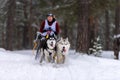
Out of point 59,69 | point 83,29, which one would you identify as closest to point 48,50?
point 59,69

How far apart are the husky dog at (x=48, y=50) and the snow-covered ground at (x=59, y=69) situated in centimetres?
36

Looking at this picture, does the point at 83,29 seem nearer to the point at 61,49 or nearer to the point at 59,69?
the point at 61,49

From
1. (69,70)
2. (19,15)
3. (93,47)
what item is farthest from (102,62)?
(19,15)

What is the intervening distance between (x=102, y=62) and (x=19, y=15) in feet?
76.1

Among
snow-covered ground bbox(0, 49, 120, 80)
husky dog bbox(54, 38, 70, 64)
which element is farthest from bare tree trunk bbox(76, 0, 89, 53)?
husky dog bbox(54, 38, 70, 64)

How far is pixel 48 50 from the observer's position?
1155cm

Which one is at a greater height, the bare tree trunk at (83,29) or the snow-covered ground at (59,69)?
the bare tree trunk at (83,29)

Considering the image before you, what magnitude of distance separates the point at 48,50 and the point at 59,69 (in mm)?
873

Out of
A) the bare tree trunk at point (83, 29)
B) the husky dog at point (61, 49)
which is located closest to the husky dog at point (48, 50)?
the husky dog at point (61, 49)

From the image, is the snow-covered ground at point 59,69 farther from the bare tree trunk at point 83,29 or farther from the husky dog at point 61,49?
the bare tree trunk at point 83,29

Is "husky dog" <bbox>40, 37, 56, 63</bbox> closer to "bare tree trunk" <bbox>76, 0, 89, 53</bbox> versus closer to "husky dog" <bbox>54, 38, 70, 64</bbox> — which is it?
"husky dog" <bbox>54, 38, 70, 64</bbox>

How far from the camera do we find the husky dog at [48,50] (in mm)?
11430

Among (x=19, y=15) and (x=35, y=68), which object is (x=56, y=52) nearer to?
(x=35, y=68)

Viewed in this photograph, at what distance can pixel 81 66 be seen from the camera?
11.7 m
